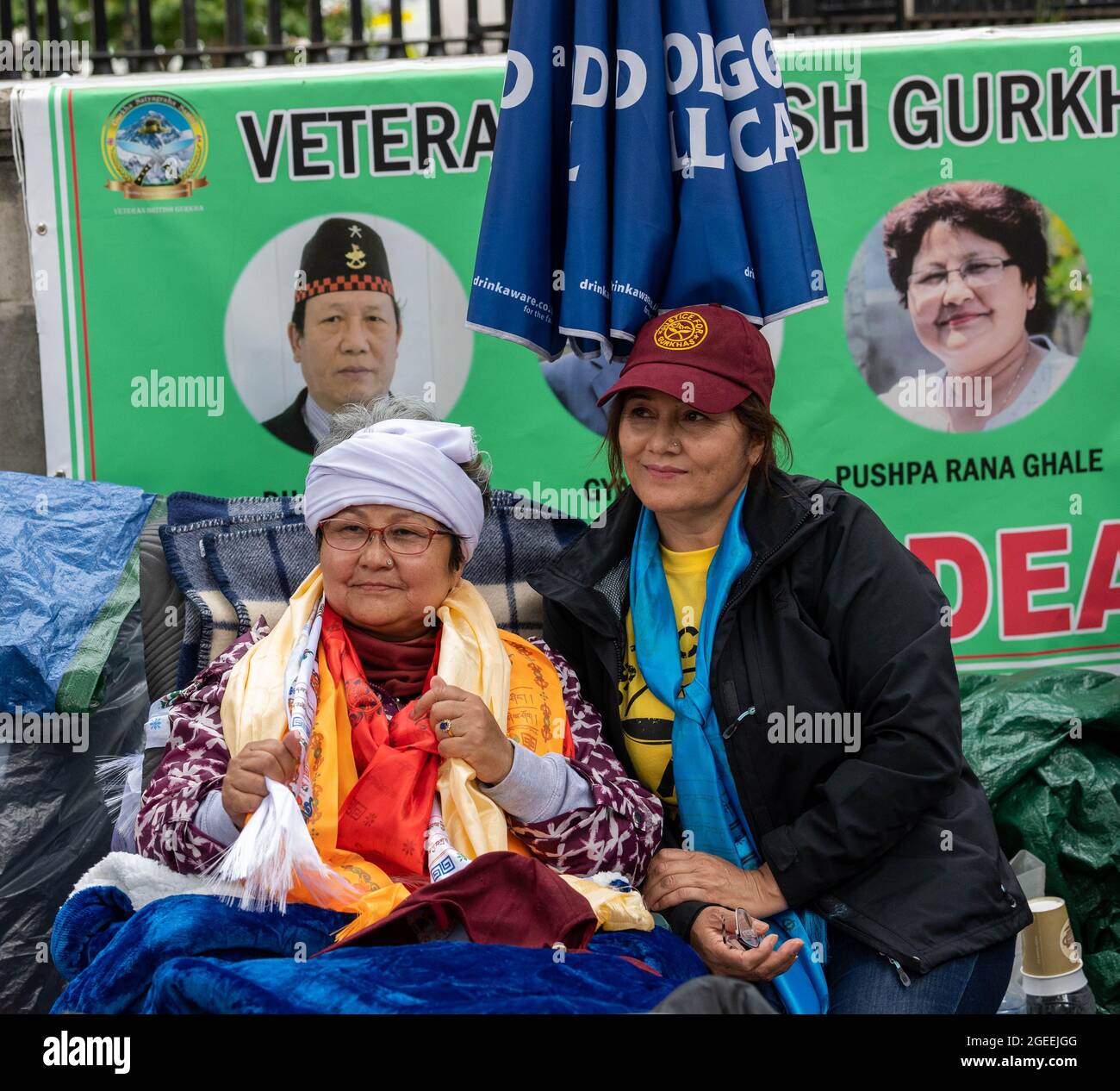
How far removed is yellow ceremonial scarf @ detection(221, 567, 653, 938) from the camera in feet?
9.43

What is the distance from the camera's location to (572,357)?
4.74 meters

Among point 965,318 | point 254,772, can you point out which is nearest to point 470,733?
point 254,772

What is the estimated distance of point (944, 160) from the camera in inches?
183

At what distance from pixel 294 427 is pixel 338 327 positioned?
367 millimetres

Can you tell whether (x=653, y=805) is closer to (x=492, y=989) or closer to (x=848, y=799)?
(x=848, y=799)

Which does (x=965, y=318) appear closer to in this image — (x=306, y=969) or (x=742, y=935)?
(x=742, y=935)

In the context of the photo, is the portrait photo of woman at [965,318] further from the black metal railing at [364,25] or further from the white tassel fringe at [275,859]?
the white tassel fringe at [275,859]

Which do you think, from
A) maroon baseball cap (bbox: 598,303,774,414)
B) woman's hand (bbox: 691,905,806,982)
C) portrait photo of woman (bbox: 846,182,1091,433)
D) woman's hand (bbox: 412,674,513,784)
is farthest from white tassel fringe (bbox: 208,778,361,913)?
portrait photo of woman (bbox: 846,182,1091,433)

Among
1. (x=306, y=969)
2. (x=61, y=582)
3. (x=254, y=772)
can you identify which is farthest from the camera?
(x=61, y=582)

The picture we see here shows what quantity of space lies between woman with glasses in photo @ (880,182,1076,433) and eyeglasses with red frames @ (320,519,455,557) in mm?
2158

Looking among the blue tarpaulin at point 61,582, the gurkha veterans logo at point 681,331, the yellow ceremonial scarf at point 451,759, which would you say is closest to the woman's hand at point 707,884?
the yellow ceremonial scarf at point 451,759

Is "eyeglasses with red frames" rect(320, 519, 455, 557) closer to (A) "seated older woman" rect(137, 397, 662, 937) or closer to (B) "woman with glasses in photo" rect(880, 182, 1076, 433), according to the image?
(A) "seated older woman" rect(137, 397, 662, 937)
